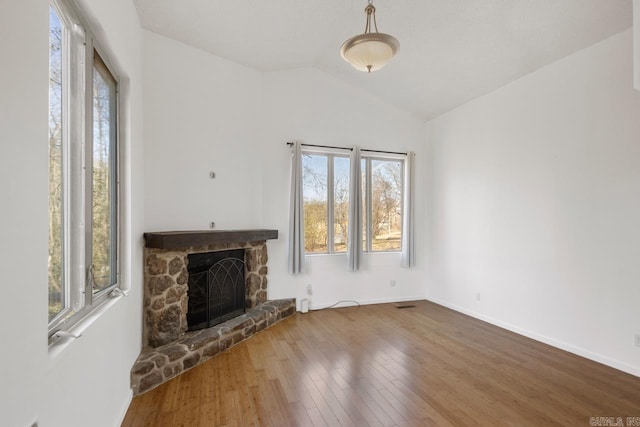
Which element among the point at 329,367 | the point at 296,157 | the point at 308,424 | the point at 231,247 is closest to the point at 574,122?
the point at 296,157

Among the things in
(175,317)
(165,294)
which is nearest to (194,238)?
(165,294)

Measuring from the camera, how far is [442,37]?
3.56 m

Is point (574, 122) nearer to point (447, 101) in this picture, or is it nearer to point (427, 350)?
point (447, 101)

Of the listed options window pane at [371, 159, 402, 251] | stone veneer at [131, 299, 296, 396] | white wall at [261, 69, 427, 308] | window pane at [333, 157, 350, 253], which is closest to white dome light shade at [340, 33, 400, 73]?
white wall at [261, 69, 427, 308]

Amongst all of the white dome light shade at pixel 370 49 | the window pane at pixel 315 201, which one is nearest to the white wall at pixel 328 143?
the window pane at pixel 315 201

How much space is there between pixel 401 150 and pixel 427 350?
3.29 m

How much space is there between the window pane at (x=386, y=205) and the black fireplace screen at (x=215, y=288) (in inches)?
92.5

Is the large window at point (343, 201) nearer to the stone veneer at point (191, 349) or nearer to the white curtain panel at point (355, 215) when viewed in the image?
the white curtain panel at point (355, 215)

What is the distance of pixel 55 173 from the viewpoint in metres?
1.45

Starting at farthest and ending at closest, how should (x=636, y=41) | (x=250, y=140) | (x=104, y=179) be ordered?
(x=250, y=140)
(x=104, y=179)
(x=636, y=41)

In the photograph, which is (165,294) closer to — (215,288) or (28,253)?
(215,288)

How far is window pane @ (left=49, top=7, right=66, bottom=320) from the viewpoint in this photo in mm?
1396

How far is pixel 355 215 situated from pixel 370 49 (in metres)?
2.79

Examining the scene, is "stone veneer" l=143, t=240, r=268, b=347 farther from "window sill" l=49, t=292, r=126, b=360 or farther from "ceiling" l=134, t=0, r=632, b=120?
"ceiling" l=134, t=0, r=632, b=120
